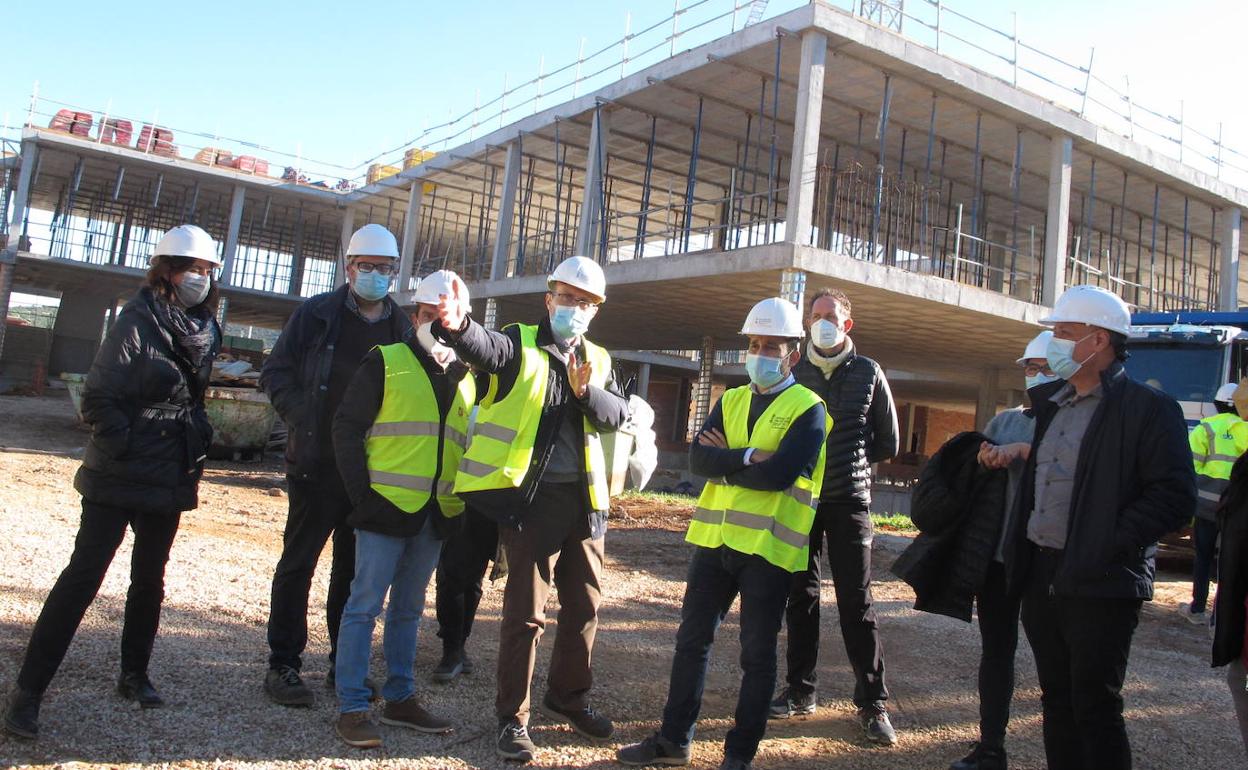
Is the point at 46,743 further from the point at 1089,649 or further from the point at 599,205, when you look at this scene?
the point at 599,205

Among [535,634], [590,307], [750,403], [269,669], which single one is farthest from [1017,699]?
[269,669]

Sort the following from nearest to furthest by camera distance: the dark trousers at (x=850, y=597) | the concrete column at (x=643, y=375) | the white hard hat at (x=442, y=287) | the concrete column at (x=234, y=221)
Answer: the white hard hat at (x=442, y=287), the dark trousers at (x=850, y=597), the concrete column at (x=234, y=221), the concrete column at (x=643, y=375)

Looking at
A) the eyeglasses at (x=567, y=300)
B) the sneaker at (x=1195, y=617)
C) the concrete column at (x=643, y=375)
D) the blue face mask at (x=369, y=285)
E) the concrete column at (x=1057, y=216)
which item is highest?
the concrete column at (x=1057, y=216)

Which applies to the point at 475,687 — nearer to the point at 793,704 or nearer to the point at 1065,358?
the point at 793,704

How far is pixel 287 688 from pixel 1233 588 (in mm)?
3637

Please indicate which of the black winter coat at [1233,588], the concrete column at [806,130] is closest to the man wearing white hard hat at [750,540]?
the black winter coat at [1233,588]

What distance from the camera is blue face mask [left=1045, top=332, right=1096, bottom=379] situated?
333 cm

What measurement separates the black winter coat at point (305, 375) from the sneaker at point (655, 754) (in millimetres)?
1768

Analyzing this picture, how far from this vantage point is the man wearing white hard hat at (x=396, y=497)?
3.69 meters

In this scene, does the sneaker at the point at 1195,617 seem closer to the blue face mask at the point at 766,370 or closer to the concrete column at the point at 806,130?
the blue face mask at the point at 766,370

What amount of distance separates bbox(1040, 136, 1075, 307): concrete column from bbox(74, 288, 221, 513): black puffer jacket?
15089 millimetres

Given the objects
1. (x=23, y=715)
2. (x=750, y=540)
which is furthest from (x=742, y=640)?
(x=23, y=715)

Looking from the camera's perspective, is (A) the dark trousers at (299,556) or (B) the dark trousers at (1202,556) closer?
(A) the dark trousers at (299,556)

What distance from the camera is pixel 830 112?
54.9 feet
